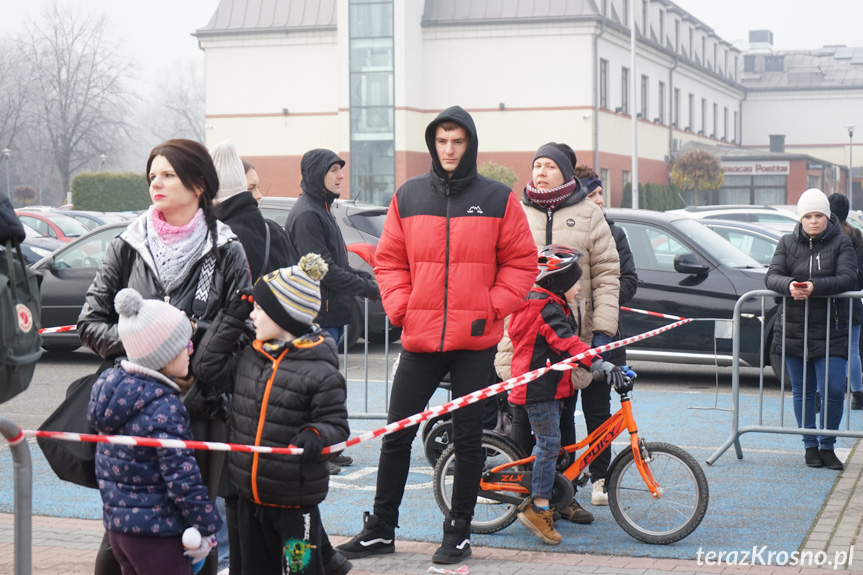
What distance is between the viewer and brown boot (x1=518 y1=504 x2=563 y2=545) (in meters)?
5.76

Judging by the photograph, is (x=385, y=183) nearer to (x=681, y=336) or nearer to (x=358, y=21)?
(x=358, y=21)

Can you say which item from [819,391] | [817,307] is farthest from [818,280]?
[819,391]

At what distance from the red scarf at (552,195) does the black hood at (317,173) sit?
5.26ft

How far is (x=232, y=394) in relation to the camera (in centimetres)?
423

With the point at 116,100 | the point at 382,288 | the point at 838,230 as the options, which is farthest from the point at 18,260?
the point at 116,100

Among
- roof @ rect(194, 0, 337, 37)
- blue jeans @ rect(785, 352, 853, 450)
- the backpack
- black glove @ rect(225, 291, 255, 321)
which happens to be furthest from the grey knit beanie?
roof @ rect(194, 0, 337, 37)

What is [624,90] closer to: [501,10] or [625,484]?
[501,10]

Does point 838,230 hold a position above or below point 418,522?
above

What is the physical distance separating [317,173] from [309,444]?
3.67 meters

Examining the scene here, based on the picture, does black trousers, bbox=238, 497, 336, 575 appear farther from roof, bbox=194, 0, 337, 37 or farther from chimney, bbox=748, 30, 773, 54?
chimney, bbox=748, 30, 773, 54

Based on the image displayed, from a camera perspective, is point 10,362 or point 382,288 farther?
point 382,288

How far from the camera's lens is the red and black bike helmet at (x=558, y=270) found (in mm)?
5855

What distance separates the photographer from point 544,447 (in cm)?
577

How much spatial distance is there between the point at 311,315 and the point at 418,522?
98.2 inches
